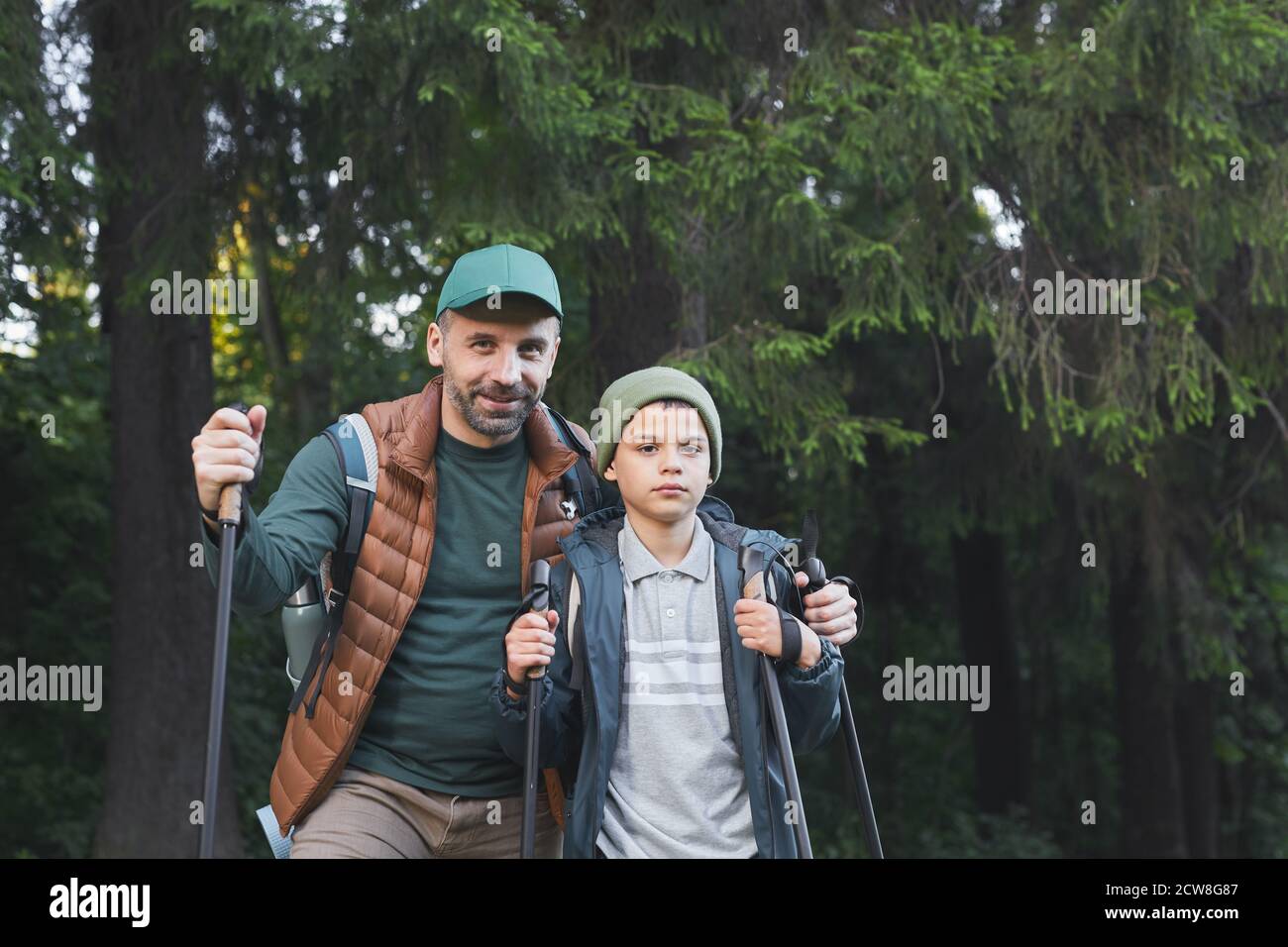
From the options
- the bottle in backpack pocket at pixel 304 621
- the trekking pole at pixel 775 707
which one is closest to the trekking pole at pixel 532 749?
the trekking pole at pixel 775 707

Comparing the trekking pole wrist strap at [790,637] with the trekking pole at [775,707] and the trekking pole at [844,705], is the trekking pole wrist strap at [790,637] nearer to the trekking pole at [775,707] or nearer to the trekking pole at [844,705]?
the trekking pole at [775,707]

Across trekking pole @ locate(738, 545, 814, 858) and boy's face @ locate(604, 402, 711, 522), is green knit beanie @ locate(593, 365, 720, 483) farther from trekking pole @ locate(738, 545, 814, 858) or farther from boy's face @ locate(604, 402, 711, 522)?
trekking pole @ locate(738, 545, 814, 858)

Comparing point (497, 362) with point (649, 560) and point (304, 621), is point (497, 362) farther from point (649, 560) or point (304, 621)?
point (304, 621)

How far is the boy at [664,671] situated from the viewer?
3084 millimetres

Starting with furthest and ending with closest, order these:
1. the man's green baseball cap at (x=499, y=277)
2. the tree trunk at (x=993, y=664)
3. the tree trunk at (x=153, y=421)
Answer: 1. the tree trunk at (x=993, y=664)
2. the tree trunk at (x=153, y=421)
3. the man's green baseball cap at (x=499, y=277)

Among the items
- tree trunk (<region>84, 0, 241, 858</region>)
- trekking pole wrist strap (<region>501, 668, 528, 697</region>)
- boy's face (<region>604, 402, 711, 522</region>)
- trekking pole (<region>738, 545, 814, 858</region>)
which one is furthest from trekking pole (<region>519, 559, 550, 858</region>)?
tree trunk (<region>84, 0, 241, 858</region>)

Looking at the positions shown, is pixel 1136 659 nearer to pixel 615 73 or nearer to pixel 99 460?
pixel 615 73

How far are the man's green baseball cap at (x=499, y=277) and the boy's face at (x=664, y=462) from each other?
414mm

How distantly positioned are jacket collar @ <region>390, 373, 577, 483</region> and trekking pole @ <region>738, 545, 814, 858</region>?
57 centimetres

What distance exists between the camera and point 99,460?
11.3 m

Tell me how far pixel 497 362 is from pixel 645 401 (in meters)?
0.40

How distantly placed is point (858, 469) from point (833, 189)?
141 inches

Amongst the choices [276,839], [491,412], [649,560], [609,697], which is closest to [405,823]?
[276,839]
